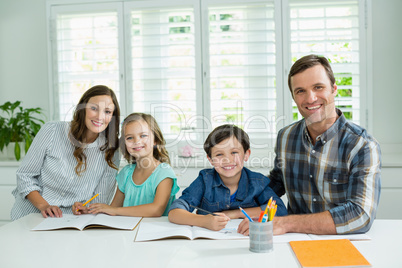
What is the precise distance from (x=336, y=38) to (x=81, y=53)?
6.08 ft

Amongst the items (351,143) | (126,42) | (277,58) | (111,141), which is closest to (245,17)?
(277,58)

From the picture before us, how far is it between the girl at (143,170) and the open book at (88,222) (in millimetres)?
197

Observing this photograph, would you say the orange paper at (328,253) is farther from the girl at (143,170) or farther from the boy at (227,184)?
the girl at (143,170)

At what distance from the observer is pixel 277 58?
2729 mm

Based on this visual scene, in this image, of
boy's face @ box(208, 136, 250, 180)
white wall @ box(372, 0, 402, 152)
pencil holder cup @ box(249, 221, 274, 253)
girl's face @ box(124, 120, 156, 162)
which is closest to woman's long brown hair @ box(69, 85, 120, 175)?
girl's face @ box(124, 120, 156, 162)

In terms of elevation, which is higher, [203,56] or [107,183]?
[203,56]

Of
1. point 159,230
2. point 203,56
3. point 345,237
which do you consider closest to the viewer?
point 345,237

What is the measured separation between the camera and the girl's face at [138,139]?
5.60 ft

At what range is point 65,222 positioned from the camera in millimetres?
1366

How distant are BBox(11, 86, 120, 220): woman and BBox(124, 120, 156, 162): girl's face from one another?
0.11 meters

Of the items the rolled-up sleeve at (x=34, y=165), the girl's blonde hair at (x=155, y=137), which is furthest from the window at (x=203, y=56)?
the rolled-up sleeve at (x=34, y=165)

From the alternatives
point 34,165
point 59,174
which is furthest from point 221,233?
point 34,165

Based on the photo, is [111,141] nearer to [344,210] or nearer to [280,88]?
[344,210]

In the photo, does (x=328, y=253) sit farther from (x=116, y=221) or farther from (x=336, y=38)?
(x=336, y=38)
